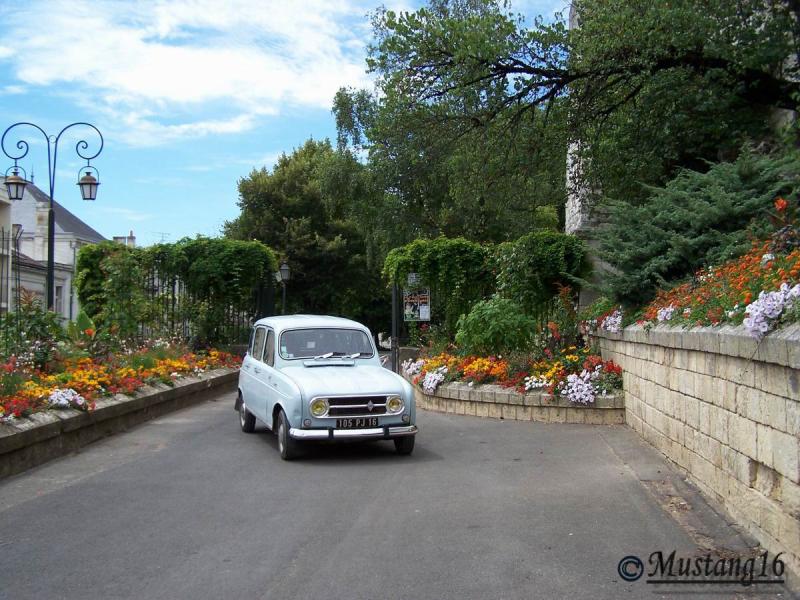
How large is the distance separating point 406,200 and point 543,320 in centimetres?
1849

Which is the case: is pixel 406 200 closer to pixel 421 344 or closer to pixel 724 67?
pixel 421 344

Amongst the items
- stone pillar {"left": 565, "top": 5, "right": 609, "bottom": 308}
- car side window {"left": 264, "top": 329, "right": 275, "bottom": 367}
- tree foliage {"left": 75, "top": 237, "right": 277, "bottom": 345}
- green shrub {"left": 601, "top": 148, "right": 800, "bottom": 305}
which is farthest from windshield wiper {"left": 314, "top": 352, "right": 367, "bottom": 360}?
tree foliage {"left": 75, "top": 237, "right": 277, "bottom": 345}

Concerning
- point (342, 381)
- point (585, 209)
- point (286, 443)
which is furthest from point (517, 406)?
point (585, 209)

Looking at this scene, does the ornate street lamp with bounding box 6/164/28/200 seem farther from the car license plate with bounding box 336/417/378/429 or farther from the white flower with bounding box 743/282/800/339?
the white flower with bounding box 743/282/800/339

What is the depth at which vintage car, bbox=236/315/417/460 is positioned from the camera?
352 inches

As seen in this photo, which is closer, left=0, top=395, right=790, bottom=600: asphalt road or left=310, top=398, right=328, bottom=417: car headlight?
left=0, top=395, right=790, bottom=600: asphalt road

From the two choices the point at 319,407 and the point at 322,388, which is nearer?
the point at 319,407

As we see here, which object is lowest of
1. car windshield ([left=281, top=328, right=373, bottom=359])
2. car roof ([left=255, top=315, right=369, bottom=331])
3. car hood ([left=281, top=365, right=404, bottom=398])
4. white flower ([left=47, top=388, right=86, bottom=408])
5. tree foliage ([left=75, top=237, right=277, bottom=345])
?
white flower ([left=47, top=388, right=86, bottom=408])

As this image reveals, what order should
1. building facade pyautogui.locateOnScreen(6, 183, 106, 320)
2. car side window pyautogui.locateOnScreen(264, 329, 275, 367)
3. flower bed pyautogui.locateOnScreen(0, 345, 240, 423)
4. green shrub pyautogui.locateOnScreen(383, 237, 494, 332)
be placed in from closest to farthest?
flower bed pyautogui.locateOnScreen(0, 345, 240, 423)
car side window pyautogui.locateOnScreen(264, 329, 275, 367)
green shrub pyautogui.locateOnScreen(383, 237, 494, 332)
building facade pyautogui.locateOnScreen(6, 183, 106, 320)

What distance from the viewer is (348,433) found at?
8953 mm

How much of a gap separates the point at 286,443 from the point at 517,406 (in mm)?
4664

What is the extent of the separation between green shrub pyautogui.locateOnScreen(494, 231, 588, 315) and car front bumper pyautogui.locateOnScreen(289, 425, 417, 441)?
30.2 ft

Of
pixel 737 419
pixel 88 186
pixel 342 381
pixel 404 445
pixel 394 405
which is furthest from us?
pixel 88 186

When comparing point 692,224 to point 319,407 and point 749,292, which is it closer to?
point 749,292
